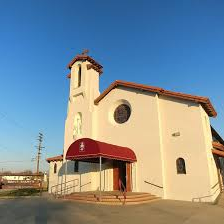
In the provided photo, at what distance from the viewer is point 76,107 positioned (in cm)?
2148

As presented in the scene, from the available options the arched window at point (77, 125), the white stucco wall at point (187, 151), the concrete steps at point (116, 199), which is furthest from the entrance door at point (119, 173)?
the arched window at point (77, 125)

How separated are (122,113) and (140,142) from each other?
3.23 meters

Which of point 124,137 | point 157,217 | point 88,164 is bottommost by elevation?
point 157,217

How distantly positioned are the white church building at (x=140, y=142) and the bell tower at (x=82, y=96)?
0.28ft

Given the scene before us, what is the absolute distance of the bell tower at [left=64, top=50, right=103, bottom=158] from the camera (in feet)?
66.6

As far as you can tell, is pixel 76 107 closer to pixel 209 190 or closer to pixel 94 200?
pixel 94 200

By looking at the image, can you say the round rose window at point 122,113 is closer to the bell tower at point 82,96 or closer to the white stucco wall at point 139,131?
the white stucco wall at point 139,131

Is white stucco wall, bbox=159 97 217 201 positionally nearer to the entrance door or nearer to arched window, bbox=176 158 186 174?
arched window, bbox=176 158 186 174

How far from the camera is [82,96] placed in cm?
2128

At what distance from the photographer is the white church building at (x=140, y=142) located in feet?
49.2

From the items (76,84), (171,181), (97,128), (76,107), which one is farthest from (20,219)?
(76,84)

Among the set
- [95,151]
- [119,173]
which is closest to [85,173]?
[119,173]

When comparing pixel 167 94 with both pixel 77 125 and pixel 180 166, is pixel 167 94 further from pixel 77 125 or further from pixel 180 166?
pixel 77 125

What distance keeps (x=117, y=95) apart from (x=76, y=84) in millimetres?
4913
